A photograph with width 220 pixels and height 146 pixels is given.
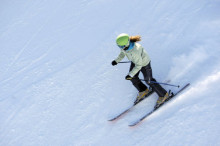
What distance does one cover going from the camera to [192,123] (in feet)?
12.5

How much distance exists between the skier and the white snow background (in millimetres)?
231

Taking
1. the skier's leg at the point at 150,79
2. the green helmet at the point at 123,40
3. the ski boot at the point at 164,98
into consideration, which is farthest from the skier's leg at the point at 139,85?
the green helmet at the point at 123,40

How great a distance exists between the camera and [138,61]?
3.67m

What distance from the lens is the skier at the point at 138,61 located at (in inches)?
136

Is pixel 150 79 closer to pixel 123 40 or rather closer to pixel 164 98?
pixel 164 98

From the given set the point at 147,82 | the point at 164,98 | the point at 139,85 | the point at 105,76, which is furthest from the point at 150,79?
the point at 105,76

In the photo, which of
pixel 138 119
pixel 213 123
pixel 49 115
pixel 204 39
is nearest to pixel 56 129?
pixel 49 115

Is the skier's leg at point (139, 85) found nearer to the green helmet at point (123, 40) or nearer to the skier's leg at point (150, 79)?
the skier's leg at point (150, 79)

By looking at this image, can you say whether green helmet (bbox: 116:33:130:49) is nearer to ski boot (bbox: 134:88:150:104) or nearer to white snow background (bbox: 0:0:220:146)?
ski boot (bbox: 134:88:150:104)

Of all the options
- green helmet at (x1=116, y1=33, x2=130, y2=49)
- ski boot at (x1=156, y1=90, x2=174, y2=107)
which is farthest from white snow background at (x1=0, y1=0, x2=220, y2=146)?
green helmet at (x1=116, y1=33, x2=130, y2=49)

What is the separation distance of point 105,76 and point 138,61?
1539 mm

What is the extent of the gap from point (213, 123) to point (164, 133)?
788mm

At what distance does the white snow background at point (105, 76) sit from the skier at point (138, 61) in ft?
0.76

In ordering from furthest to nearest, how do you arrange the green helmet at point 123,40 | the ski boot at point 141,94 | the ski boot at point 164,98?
the ski boot at point 141,94 → the ski boot at point 164,98 → the green helmet at point 123,40
